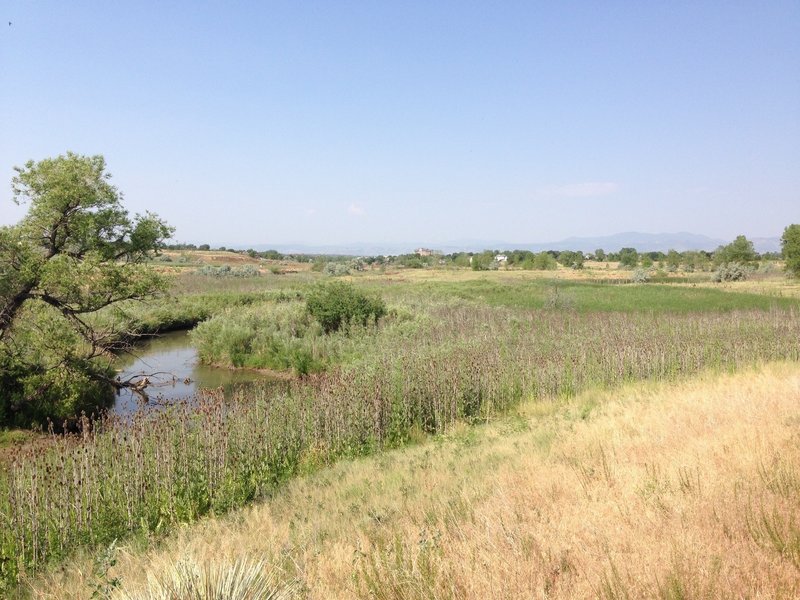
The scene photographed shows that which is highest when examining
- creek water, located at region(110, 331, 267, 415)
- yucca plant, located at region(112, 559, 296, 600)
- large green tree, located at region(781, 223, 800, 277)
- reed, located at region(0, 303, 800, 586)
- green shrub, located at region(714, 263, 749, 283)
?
large green tree, located at region(781, 223, 800, 277)

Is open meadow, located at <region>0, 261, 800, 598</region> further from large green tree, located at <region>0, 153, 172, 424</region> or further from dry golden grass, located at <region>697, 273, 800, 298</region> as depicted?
dry golden grass, located at <region>697, 273, 800, 298</region>

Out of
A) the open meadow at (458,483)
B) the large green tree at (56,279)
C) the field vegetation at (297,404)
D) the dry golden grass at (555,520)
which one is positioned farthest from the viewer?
the large green tree at (56,279)

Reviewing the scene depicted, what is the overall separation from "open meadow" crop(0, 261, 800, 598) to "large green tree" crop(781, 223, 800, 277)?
41566mm

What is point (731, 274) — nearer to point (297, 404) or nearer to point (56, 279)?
point (297, 404)

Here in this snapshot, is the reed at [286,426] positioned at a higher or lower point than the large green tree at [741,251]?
lower

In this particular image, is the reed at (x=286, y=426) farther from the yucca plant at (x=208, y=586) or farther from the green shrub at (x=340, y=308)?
the green shrub at (x=340, y=308)

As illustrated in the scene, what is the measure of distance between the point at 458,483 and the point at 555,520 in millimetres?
1746

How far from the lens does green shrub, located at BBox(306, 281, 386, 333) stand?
76.2ft

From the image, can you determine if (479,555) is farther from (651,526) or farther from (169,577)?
(169,577)

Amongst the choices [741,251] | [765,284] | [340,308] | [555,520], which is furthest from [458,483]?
[741,251]

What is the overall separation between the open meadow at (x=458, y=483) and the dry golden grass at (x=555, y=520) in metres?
0.02

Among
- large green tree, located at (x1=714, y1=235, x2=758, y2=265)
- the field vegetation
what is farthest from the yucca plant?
large green tree, located at (x1=714, y1=235, x2=758, y2=265)

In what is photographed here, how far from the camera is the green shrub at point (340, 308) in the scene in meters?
23.2

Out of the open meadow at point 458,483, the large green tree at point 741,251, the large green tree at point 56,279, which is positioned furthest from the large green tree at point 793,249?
the large green tree at point 56,279
